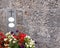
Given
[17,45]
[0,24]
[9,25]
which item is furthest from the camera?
[0,24]

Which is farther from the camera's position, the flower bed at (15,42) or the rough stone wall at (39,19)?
the rough stone wall at (39,19)

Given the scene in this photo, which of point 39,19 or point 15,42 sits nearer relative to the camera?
point 15,42

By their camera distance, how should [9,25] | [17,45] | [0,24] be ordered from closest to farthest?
[17,45]
[9,25]
[0,24]

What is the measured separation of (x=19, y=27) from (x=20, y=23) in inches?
2.6

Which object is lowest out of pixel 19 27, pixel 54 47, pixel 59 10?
pixel 54 47

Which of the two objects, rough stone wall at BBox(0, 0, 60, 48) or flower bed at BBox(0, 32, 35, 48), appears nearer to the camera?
flower bed at BBox(0, 32, 35, 48)

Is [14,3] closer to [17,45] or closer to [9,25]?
[9,25]

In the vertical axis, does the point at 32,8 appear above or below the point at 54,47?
above

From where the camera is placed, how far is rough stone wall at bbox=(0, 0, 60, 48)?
4270 mm

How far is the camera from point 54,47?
430cm

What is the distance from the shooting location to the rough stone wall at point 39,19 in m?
4.27

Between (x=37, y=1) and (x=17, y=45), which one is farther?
(x=37, y=1)

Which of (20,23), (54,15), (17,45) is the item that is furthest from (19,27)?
(17,45)

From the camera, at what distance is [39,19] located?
14.1ft
